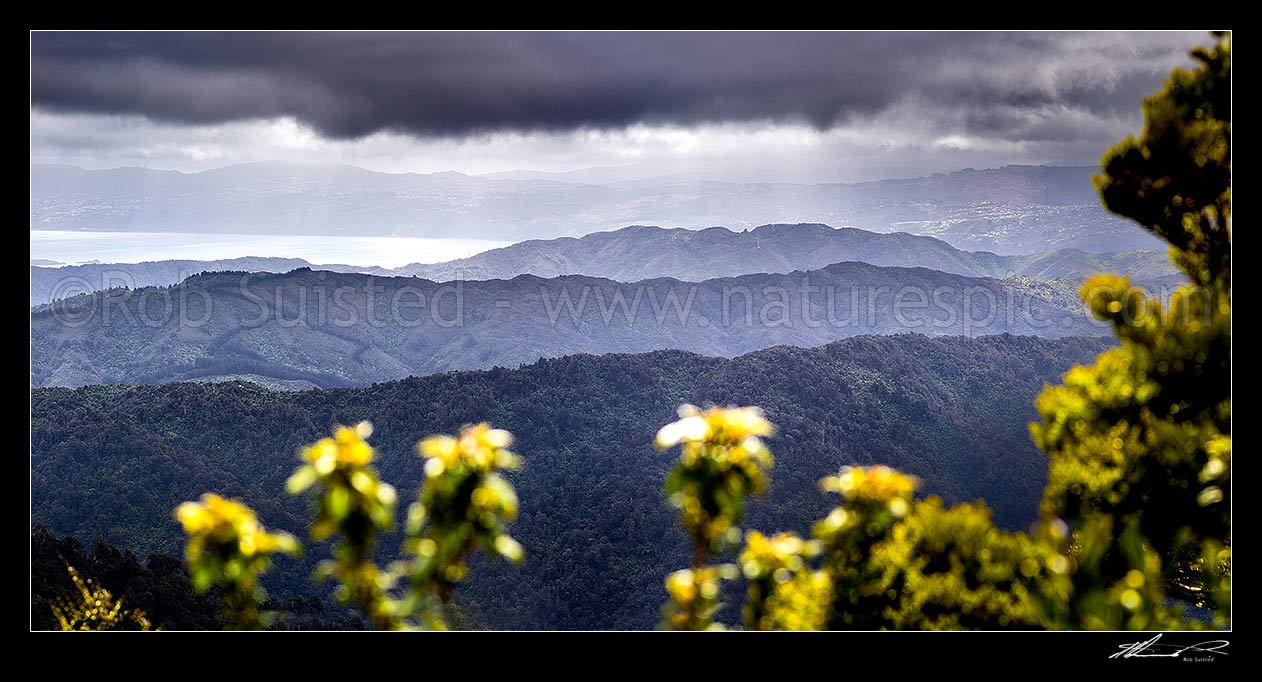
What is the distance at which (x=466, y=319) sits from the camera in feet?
346

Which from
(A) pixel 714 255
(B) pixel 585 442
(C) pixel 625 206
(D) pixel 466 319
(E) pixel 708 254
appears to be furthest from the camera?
(C) pixel 625 206

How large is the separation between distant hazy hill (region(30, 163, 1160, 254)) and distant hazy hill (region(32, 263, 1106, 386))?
Answer: 1159 inches

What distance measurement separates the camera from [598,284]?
120m

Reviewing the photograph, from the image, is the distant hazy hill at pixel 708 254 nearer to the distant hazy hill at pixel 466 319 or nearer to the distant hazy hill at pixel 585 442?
the distant hazy hill at pixel 466 319

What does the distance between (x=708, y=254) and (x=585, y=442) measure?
12238 cm

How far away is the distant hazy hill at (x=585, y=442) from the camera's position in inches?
1248
